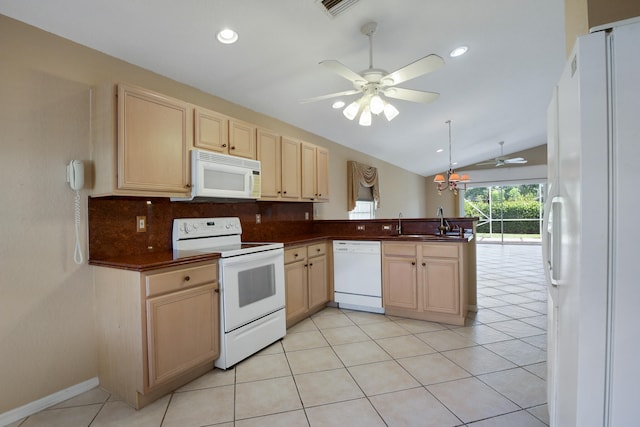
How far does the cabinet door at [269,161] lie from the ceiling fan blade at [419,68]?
1.42m

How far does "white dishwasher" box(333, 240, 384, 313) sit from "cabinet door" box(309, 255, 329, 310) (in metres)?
0.13

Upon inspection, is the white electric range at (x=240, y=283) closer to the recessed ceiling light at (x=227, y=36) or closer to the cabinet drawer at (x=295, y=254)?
the cabinet drawer at (x=295, y=254)

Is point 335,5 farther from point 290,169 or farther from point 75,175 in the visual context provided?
point 75,175

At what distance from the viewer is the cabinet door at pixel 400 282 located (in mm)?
3246

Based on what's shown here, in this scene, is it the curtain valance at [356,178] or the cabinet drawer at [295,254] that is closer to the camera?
the cabinet drawer at [295,254]

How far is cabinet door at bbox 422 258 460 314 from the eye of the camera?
3.04 m

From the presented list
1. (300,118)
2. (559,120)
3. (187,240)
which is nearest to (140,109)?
(187,240)

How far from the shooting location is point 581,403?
3.07ft

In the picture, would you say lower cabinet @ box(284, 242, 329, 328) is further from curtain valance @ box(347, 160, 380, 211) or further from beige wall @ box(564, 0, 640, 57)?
beige wall @ box(564, 0, 640, 57)

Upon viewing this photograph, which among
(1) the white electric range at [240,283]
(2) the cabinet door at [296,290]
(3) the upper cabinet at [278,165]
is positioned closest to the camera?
(1) the white electric range at [240,283]

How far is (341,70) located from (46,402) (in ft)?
9.26

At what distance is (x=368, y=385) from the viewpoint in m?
2.06

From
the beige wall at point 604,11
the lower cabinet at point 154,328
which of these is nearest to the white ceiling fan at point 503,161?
the beige wall at point 604,11

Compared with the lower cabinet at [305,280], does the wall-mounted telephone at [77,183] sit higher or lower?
higher
